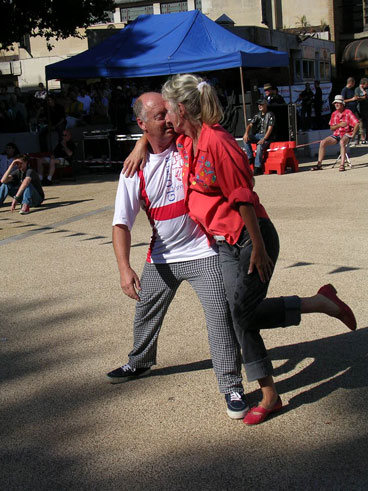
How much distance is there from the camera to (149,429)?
3389 millimetres

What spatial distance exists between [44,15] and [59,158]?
5844 millimetres

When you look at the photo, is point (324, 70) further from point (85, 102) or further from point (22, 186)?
point (22, 186)

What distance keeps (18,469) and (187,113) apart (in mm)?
1808

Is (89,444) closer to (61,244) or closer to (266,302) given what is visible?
(266,302)

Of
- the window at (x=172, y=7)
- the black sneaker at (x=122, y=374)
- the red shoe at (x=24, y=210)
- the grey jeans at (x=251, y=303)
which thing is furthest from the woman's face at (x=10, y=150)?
the window at (x=172, y=7)

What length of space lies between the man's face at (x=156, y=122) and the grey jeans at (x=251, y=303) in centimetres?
63

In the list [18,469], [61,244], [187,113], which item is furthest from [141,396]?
[61,244]

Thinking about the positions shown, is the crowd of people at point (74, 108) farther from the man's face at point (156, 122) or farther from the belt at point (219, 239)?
the belt at point (219, 239)

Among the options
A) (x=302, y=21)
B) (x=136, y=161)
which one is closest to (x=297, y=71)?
(x=302, y=21)

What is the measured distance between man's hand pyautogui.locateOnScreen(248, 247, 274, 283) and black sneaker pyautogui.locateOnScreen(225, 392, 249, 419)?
2.17 feet

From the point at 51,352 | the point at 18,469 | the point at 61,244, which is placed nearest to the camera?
the point at 18,469

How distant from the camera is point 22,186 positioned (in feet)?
37.3

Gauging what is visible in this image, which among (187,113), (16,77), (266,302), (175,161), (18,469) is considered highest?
(16,77)

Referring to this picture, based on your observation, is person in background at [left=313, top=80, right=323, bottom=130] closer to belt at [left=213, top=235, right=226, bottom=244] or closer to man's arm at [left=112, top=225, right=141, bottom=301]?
man's arm at [left=112, top=225, right=141, bottom=301]
